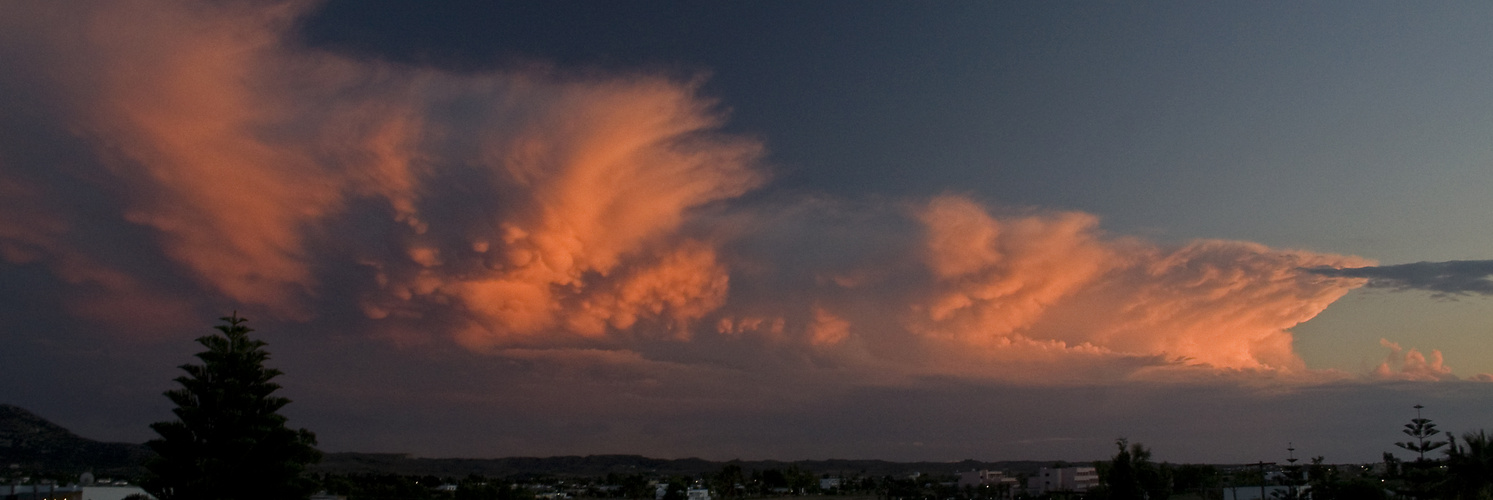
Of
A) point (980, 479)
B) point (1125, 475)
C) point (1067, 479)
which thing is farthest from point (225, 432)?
point (980, 479)

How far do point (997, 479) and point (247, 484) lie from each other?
13604 cm

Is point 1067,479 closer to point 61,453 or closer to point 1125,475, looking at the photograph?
point 1125,475

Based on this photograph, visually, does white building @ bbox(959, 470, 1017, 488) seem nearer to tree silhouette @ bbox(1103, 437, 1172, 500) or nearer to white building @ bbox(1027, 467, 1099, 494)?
white building @ bbox(1027, 467, 1099, 494)

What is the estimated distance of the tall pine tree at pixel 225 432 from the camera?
36.6 m

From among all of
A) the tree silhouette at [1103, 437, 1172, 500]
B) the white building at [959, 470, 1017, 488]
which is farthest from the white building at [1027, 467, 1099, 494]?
the tree silhouette at [1103, 437, 1172, 500]

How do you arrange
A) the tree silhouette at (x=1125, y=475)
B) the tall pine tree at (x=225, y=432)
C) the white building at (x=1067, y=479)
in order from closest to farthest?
1. the tall pine tree at (x=225, y=432)
2. the tree silhouette at (x=1125, y=475)
3. the white building at (x=1067, y=479)

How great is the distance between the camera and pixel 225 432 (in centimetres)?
3756

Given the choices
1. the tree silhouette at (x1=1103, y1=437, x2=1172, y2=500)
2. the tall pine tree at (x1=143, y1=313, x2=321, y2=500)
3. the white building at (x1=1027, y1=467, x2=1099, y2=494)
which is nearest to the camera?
the tall pine tree at (x1=143, y1=313, x2=321, y2=500)

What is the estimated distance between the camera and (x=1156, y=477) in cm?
9662

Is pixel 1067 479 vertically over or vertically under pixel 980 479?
over

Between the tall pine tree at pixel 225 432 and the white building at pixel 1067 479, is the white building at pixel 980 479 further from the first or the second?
the tall pine tree at pixel 225 432

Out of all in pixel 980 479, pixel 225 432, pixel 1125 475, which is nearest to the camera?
pixel 225 432

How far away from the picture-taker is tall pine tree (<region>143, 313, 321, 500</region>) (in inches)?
1441

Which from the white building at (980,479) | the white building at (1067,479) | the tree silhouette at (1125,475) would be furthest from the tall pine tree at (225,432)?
the white building at (980,479)
